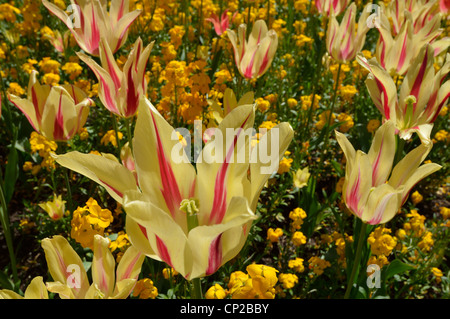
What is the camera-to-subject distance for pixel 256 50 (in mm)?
1896

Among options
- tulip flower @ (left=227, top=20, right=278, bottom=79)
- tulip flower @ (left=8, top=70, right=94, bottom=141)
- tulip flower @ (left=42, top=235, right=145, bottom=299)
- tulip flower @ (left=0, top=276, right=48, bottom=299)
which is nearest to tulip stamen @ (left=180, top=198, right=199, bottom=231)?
tulip flower @ (left=42, top=235, right=145, bottom=299)

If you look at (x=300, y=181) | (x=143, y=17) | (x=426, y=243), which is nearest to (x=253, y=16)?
(x=143, y=17)

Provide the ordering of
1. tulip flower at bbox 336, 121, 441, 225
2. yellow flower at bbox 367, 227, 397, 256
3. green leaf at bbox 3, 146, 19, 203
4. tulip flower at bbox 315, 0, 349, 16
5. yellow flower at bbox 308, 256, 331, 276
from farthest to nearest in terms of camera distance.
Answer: tulip flower at bbox 315, 0, 349, 16, green leaf at bbox 3, 146, 19, 203, yellow flower at bbox 308, 256, 331, 276, yellow flower at bbox 367, 227, 397, 256, tulip flower at bbox 336, 121, 441, 225

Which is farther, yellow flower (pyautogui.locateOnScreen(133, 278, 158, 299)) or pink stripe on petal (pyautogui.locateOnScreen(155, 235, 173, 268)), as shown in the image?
yellow flower (pyautogui.locateOnScreen(133, 278, 158, 299))

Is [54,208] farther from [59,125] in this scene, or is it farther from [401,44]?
[401,44]

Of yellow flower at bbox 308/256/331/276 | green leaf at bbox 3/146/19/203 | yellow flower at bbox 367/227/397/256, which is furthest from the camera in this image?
green leaf at bbox 3/146/19/203

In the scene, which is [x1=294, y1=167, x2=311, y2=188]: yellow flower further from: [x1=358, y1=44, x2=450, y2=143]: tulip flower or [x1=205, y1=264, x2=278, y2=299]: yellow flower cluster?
[x1=205, y1=264, x2=278, y2=299]: yellow flower cluster

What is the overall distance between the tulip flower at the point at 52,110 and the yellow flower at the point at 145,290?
546 mm

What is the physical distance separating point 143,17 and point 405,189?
2.35m

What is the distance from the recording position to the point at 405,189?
3.21 ft

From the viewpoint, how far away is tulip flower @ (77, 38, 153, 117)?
113 cm

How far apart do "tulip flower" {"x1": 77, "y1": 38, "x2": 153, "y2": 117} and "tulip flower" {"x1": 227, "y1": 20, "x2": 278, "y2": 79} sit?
0.81 m

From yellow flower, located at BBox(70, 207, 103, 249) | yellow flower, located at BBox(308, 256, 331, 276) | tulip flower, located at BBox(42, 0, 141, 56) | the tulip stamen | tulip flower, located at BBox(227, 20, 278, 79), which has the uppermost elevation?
tulip flower, located at BBox(42, 0, 141, 56)

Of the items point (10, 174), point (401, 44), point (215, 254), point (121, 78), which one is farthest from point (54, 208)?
point (401, 44)
